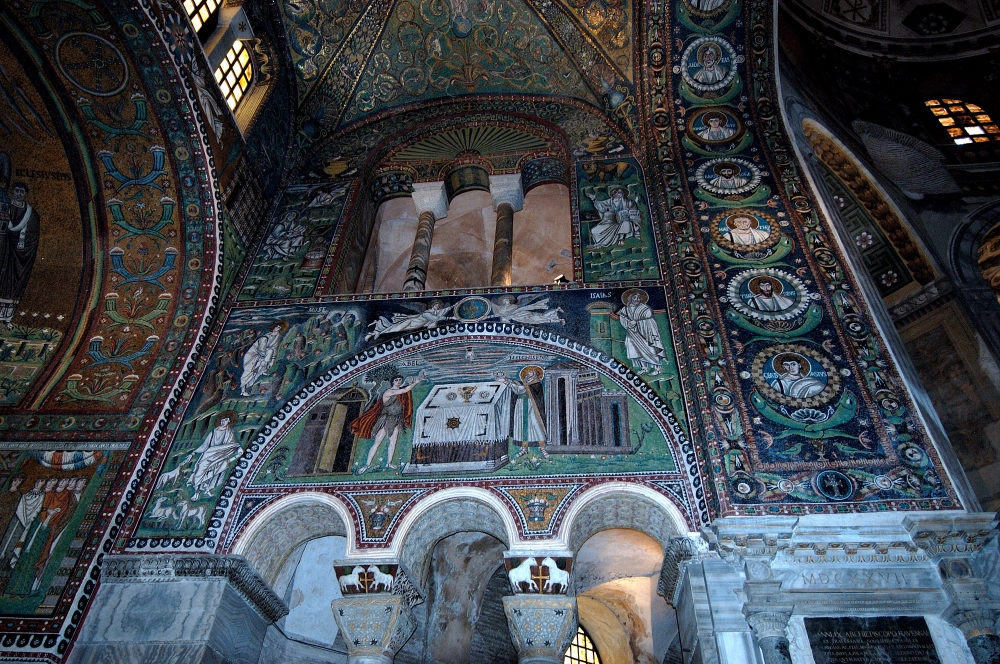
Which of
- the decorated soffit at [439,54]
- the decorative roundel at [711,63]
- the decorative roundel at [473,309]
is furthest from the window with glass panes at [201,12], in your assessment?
the decorative roundel at [711,63]

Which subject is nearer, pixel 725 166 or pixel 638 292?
pixel 638 292

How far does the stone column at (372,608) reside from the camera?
6.00 metres

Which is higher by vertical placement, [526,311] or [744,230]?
[744,230]

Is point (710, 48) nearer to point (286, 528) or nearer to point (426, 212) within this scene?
point (426, 212)

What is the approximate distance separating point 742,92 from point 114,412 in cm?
819

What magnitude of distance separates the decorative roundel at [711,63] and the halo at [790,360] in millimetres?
4345

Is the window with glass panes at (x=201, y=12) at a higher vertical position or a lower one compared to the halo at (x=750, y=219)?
higher

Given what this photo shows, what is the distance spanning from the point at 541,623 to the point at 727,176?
5.70 metres

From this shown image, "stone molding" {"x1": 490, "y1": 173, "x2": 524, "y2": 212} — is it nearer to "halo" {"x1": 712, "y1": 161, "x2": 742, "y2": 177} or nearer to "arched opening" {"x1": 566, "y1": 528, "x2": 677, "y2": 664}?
"halo" {"x1": 712, "y1": 161, "x2": 742, "y2": 177}

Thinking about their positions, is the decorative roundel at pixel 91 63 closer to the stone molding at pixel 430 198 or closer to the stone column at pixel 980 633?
the stone molding at pixel 430 198

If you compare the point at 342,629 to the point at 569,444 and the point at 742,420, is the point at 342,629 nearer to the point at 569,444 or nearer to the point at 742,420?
the point at 569,444

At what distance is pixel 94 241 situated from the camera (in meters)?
8.59

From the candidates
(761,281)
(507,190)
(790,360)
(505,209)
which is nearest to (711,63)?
(507,190)

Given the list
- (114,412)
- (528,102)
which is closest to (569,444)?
(114,412)
